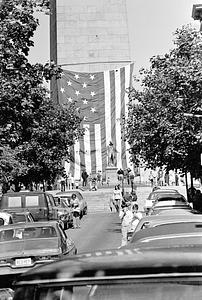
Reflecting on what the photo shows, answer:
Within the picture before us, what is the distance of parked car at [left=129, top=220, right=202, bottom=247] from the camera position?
803cm

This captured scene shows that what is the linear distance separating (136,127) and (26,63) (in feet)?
55.9

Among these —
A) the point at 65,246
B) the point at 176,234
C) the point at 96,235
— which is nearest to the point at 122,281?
the point at 176,234

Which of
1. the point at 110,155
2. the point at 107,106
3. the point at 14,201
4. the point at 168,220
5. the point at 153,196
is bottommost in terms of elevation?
the point at 168,220

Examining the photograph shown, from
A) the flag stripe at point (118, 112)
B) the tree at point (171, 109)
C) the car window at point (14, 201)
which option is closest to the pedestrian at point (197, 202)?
the tree at point (171, 109)

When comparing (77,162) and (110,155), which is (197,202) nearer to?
(110,155)

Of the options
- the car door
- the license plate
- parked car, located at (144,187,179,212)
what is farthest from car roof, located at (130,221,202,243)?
parked car, located at (144,187,179,212)

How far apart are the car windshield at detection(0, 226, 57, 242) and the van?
489 inches

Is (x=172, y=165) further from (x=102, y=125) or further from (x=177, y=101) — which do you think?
(x=102, y=125)

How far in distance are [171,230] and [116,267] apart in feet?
19.3

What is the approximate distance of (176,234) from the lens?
335 inches

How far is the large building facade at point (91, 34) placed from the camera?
9219 centimetres

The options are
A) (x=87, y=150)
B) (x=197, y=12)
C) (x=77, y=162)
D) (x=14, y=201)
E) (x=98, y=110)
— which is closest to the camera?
(x=14, y=201)

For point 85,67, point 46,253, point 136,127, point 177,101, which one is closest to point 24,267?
point 46,253

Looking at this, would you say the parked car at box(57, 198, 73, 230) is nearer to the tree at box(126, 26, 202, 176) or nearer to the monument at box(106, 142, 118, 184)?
the tree at box(126, 26, 202, 176)
